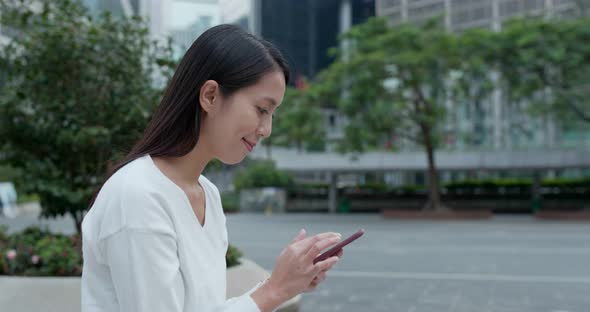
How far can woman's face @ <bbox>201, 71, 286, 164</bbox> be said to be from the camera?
1.51 meters

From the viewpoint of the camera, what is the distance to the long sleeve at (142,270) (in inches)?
50.4

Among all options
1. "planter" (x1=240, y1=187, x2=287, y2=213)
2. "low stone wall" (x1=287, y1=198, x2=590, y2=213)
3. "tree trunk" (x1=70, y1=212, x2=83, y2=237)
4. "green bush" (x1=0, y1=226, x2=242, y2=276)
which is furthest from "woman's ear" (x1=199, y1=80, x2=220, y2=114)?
"planter" (x1=240, y1=187, x2=287, y2=213)

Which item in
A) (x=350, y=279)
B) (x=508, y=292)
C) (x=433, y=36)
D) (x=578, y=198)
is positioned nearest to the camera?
(x=508, y=292)

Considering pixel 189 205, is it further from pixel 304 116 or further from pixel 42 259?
pixel 304 116

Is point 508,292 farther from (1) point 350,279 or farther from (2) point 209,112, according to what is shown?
(2) point 209,112

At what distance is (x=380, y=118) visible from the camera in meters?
23.4

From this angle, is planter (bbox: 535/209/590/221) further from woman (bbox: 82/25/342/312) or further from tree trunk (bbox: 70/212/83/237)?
woman (bbox: 82/25/342/312)

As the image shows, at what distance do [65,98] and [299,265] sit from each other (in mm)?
6974

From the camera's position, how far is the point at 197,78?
1.52m

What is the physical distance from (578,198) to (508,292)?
21.7 meters

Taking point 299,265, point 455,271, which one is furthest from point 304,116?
point 299,265

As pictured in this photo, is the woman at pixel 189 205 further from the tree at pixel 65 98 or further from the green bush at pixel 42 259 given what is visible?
the tree at pixel 65 98

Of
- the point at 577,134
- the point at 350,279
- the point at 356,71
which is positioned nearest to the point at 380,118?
the point at 356,71

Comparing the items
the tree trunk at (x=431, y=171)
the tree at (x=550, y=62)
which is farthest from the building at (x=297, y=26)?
the tree at (x=550, y=62)
